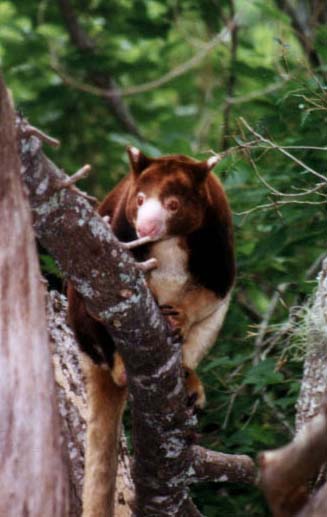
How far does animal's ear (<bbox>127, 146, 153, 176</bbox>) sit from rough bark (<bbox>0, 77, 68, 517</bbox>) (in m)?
1.36

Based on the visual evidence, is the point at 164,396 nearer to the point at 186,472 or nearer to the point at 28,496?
the point at 186,472

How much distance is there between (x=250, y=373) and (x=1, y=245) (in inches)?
84.0

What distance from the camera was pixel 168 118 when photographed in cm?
957

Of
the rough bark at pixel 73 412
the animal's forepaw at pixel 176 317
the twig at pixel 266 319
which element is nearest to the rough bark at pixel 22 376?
the animal's forepaw at pixel 176 317

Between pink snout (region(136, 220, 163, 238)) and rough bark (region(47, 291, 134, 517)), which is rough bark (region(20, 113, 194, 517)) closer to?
rough bark (region(47, 291, 134, 517))

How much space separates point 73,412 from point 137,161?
111cm

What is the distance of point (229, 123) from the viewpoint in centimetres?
796

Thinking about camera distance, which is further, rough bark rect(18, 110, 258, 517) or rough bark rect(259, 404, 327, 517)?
rough bark rect(18, 110, 258, 517)

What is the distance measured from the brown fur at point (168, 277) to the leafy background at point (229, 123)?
165 mm

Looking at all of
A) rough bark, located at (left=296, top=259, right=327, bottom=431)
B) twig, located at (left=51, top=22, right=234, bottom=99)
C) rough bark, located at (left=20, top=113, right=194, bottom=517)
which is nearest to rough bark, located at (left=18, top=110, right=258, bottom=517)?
rough bark, located at (left=20, top=113, right=194, bottom=517)

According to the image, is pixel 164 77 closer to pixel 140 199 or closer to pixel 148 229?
pixel 140 199

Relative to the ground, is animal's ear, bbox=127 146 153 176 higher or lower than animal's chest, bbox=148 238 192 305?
higher

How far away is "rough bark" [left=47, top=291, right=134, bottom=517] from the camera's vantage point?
17.7ft

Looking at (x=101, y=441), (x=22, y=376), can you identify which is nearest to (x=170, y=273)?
(x=101, y=441)
